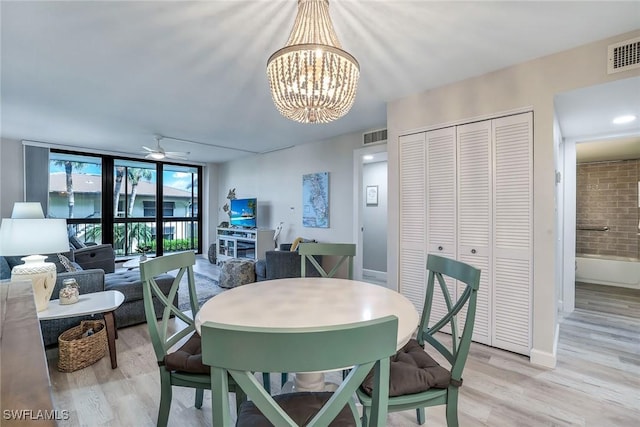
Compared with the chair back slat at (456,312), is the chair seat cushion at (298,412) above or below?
below

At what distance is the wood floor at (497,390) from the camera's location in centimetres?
171

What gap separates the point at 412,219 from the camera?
309cm

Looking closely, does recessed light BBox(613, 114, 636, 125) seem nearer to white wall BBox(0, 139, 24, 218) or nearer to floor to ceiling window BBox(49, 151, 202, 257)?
floor to ceiling window BBox(49, 151, 202, 257)

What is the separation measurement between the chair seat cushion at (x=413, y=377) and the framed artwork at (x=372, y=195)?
437 centimetres

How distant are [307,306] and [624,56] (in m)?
2.75

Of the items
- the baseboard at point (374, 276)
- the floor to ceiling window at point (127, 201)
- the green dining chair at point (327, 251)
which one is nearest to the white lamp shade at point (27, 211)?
the floor to ceiling window at point (127, 201)

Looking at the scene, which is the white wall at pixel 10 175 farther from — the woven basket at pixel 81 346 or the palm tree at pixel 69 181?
the woven basket at pixel 81 346

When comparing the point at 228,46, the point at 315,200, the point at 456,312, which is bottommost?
the point at 456,312

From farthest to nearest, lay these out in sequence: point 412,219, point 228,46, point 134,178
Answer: point 134,178, point 412,219, point 228,46

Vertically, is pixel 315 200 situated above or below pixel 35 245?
above

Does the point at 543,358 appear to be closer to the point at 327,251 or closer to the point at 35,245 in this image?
the point at 327,251

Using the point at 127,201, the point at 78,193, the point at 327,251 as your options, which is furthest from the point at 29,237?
the point at 127,201

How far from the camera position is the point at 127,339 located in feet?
9.04

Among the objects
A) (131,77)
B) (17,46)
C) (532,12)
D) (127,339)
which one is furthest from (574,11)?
(127,339)
